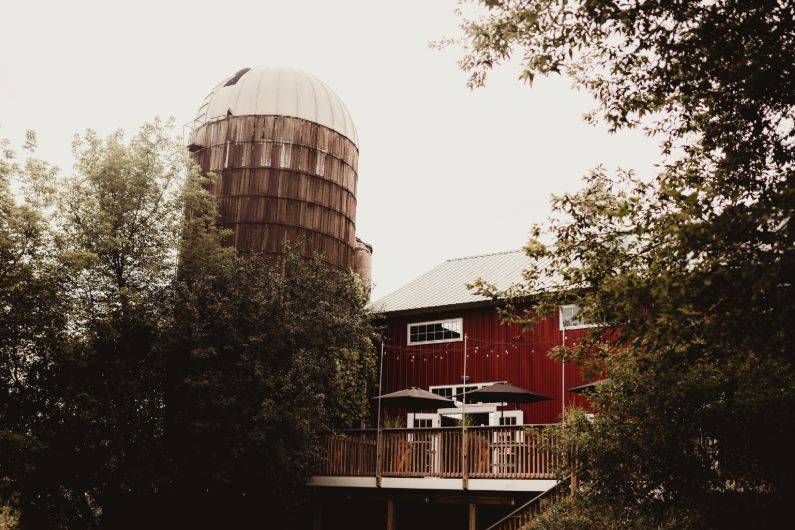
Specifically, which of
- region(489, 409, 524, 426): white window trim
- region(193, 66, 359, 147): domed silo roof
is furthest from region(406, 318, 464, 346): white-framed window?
region(193, 66, 359, 147): domed silo roof

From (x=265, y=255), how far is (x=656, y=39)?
53.3 feet

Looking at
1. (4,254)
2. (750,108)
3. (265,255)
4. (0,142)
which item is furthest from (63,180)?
(750,108)

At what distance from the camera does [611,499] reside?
10859 millimetres

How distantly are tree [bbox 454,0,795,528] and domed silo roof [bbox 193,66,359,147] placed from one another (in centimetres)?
1634

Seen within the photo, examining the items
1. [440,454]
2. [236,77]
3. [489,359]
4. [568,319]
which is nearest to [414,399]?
[440,454]

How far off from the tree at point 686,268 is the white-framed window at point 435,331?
12670 mm

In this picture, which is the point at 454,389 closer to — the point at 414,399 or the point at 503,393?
the point at 414,399

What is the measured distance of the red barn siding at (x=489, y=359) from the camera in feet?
72.2

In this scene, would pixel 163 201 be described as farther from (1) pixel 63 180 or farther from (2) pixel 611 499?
(2) pixel 611 499

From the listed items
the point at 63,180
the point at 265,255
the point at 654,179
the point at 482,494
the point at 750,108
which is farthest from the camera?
the point at 265,255

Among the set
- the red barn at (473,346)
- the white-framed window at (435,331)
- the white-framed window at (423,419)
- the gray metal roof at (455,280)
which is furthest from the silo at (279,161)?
the white-framed window at (423,419)

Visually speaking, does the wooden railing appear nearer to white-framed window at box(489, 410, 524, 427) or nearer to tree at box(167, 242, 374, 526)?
tree at box(167, 242, 374, 526)

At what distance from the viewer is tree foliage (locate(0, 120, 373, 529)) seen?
17.4 meters

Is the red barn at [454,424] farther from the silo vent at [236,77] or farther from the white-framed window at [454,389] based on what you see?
the silo vent at [236,77]
